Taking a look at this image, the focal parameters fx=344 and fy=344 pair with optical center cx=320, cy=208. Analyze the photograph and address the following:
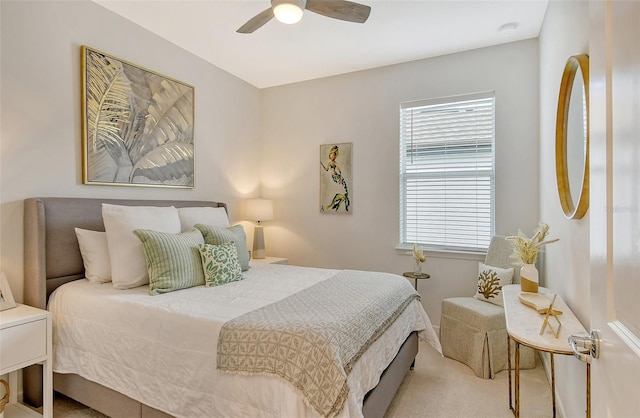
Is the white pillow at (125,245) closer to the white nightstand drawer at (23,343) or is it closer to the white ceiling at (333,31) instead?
the white nightstand drawer at (23,343)

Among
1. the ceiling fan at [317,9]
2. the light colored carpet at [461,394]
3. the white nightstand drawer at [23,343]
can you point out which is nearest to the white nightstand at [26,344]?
the white nightstand drawer at [23,343]

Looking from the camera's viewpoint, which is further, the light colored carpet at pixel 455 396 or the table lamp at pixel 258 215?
the table lamp at pixel 258 215

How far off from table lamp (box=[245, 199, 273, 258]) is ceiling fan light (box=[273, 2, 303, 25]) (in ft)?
7.38

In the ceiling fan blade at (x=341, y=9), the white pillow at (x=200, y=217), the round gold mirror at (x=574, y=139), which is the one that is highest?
the ceiling fan blade at (x=341, y=9)

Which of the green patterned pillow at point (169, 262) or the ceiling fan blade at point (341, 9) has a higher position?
the ceiling fan blade at point (341, 9)

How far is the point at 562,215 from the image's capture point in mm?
2115

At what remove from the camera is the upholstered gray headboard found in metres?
2.14

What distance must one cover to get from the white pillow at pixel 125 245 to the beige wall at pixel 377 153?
2068mm

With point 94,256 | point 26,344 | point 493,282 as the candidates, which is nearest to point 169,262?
point 94,256

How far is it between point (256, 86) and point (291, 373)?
378cm

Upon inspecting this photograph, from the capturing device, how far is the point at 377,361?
183 centimetres

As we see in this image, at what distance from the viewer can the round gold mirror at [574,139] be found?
160cm

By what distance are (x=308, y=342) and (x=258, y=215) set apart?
2.68m

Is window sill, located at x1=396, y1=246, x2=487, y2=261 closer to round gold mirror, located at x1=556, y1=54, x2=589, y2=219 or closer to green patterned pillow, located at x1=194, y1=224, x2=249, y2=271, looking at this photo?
round gold mirror, located at x1=556, y1=54, x2=589, y2=219
